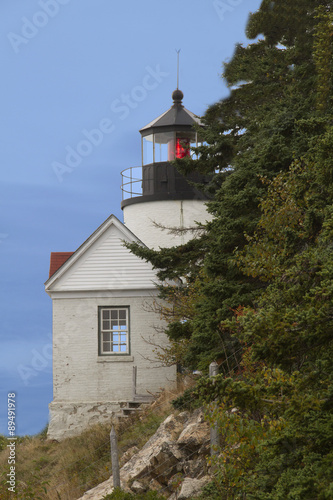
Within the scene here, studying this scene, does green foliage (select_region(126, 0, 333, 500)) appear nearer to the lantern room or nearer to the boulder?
the boulder

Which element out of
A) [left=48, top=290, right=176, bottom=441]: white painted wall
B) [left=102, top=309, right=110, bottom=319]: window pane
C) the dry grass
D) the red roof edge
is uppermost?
the red roof edge

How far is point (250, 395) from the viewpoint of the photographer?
22.0ft

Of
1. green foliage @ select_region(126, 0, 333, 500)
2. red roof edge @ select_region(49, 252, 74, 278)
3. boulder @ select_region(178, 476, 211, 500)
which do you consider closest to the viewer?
green foliage @ select_region(126, 0, 333, 500)

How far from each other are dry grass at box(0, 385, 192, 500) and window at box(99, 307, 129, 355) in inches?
106

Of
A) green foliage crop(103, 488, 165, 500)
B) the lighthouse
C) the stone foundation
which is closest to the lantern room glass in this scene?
the lighthouse

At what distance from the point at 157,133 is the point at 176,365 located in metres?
10.4

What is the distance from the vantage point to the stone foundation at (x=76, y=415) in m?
20.7

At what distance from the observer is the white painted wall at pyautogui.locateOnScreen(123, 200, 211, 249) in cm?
2517

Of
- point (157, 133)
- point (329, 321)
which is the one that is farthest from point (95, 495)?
point (157, 133)

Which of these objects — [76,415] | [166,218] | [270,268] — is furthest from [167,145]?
[270,268]

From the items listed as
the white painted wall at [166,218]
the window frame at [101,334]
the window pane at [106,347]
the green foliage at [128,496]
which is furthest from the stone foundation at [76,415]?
the green foliage at [128,496]

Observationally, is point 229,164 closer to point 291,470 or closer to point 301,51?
point 301,51

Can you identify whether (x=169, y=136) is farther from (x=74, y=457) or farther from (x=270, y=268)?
(x=270, y=268)

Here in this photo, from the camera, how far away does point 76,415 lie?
2080 centimetres
